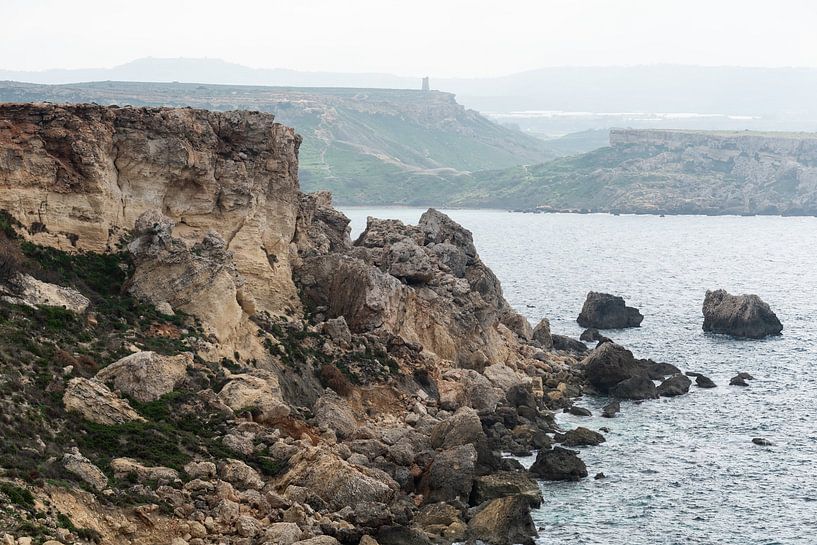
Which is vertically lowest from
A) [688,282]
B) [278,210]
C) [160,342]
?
[688,282]

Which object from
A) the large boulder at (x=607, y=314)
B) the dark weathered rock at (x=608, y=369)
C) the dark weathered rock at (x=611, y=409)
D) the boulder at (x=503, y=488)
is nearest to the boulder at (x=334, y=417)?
the boulder at (x=503, y=488)

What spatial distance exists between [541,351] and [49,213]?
44250 millimetres

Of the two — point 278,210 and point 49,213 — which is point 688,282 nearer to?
point 278,210

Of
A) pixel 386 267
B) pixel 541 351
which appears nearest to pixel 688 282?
pixel 541 351

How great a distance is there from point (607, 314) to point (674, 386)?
31.5 m

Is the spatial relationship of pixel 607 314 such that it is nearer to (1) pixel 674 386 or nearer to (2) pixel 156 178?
(1) pixel 674 386

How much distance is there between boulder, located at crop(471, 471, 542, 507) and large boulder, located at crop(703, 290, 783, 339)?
58.2 m

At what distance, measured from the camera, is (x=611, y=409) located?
79625mm

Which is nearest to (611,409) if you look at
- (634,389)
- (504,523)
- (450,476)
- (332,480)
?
(634,389)

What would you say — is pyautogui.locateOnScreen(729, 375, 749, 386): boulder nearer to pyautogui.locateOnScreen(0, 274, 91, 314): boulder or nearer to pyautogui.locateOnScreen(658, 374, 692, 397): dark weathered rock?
pyautogui.locateOnScreen(658, 374, 692, 397): dark weathered rock

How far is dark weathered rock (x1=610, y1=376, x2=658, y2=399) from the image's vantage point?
84500mm

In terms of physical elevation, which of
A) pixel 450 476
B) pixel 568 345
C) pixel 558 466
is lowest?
pixel 568 345

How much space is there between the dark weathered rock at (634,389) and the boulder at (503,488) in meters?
25.3

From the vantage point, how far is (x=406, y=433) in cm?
6419
